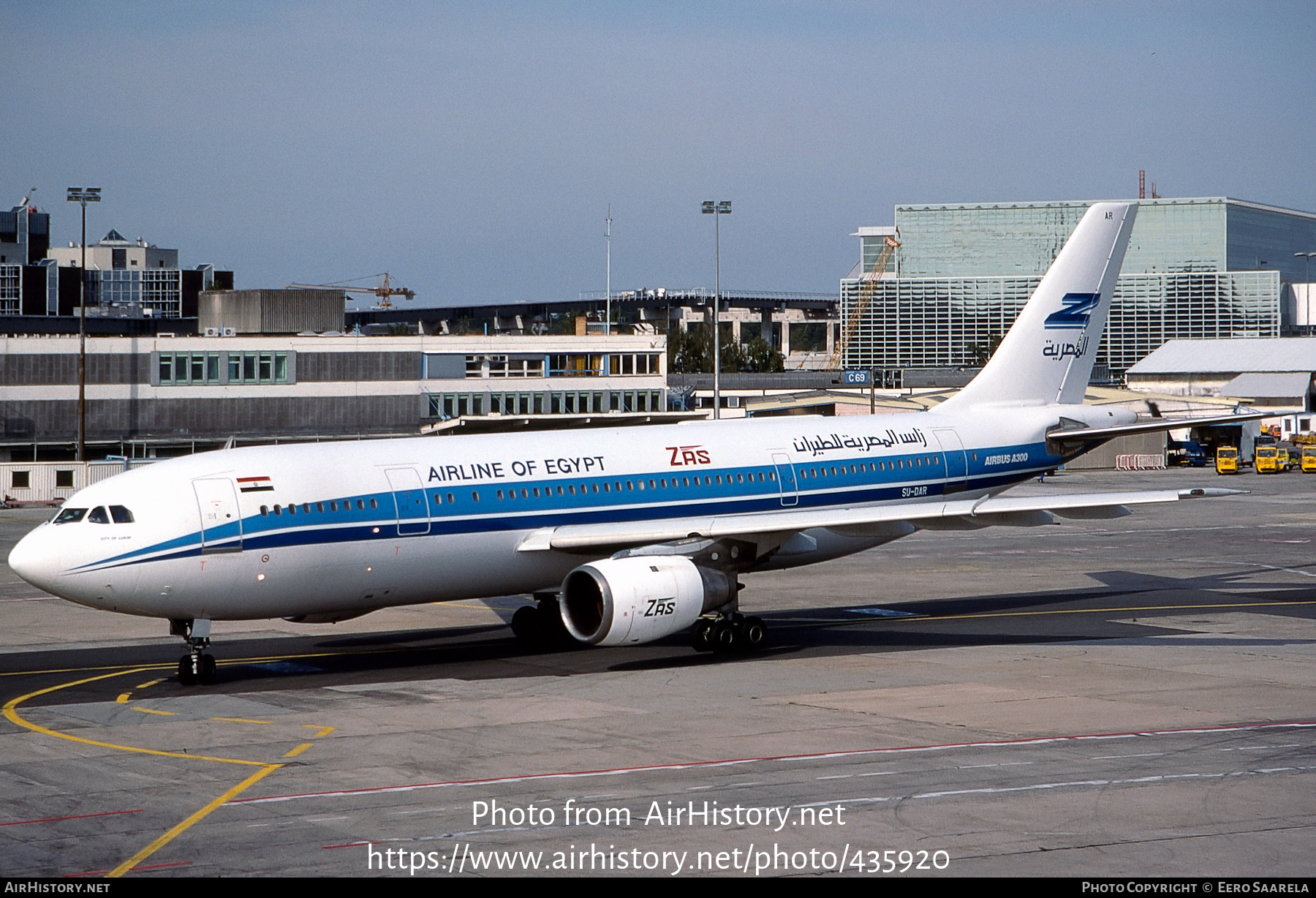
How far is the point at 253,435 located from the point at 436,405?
10912 mm

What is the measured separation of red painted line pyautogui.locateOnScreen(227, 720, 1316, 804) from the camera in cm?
2078

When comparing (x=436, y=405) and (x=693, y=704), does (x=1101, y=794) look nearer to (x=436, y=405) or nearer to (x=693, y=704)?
(x=693, y=704)

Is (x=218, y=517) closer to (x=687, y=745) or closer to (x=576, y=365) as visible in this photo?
(x=687, y=745)

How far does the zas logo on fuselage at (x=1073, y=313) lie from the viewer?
4362cm

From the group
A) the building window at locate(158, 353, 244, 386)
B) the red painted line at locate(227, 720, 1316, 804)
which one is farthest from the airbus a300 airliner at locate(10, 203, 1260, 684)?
the building window at locate(158, 353, 244, 386)

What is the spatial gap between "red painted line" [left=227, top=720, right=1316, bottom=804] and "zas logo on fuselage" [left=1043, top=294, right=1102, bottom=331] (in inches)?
798

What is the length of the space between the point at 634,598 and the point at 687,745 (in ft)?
22.9

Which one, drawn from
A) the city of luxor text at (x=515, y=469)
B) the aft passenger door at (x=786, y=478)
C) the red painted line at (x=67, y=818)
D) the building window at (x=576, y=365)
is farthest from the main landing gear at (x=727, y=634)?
the building window at (x=576, y=365)

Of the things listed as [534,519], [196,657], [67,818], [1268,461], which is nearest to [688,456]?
[534,519]

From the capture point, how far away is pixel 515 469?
110 feet

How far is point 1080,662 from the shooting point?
31719 mm

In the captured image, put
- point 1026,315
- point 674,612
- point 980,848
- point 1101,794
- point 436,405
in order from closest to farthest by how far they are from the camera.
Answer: point 980,848
point 1101,794
point 674,612
point 1026,315
point 436,405

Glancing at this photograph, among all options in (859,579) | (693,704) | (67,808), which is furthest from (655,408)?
(67,808)

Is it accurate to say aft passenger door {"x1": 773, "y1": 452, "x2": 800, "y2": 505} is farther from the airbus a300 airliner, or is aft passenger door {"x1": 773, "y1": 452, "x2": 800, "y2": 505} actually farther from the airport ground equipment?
the airport ground equipment
